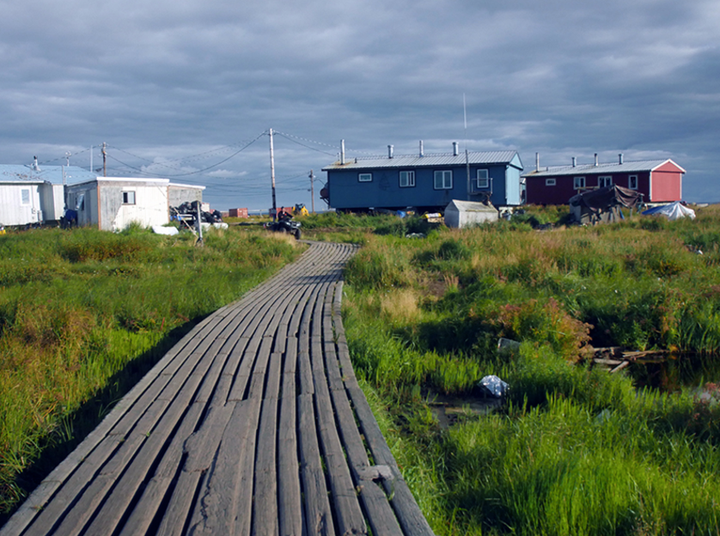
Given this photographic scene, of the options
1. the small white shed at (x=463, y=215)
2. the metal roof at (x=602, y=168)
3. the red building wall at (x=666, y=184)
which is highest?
the metal roof at (x=602, y=168)

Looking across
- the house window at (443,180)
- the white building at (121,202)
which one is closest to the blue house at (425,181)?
the house window at (443,180)

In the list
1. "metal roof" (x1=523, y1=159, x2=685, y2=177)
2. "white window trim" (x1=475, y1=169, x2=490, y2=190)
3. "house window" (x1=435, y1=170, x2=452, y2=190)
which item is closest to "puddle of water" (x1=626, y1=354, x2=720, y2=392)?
"white window trim" (x1=475, y1=169, x2=490, y2=190)

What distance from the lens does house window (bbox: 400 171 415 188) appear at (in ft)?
120

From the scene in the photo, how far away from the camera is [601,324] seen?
9.63 meters

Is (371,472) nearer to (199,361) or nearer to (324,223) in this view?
(199,361)

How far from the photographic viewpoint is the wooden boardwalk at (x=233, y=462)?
111 inches

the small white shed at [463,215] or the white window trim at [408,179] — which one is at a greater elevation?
the white window trim at [408,179]

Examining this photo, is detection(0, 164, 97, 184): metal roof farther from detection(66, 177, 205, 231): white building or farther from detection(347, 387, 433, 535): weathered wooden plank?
detection(347, 387, 433, 535): weathered wooden plank

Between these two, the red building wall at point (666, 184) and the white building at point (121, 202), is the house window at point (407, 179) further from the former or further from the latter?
the red building wall at point (666, 184)

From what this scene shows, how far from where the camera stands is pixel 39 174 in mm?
39812

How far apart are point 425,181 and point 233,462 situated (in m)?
34.2

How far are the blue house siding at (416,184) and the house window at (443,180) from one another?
177 mm

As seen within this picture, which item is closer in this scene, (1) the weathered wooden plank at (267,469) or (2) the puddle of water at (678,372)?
(1) the weathered wooden plank at (267,469)

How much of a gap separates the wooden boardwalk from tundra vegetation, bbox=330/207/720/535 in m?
0.60
